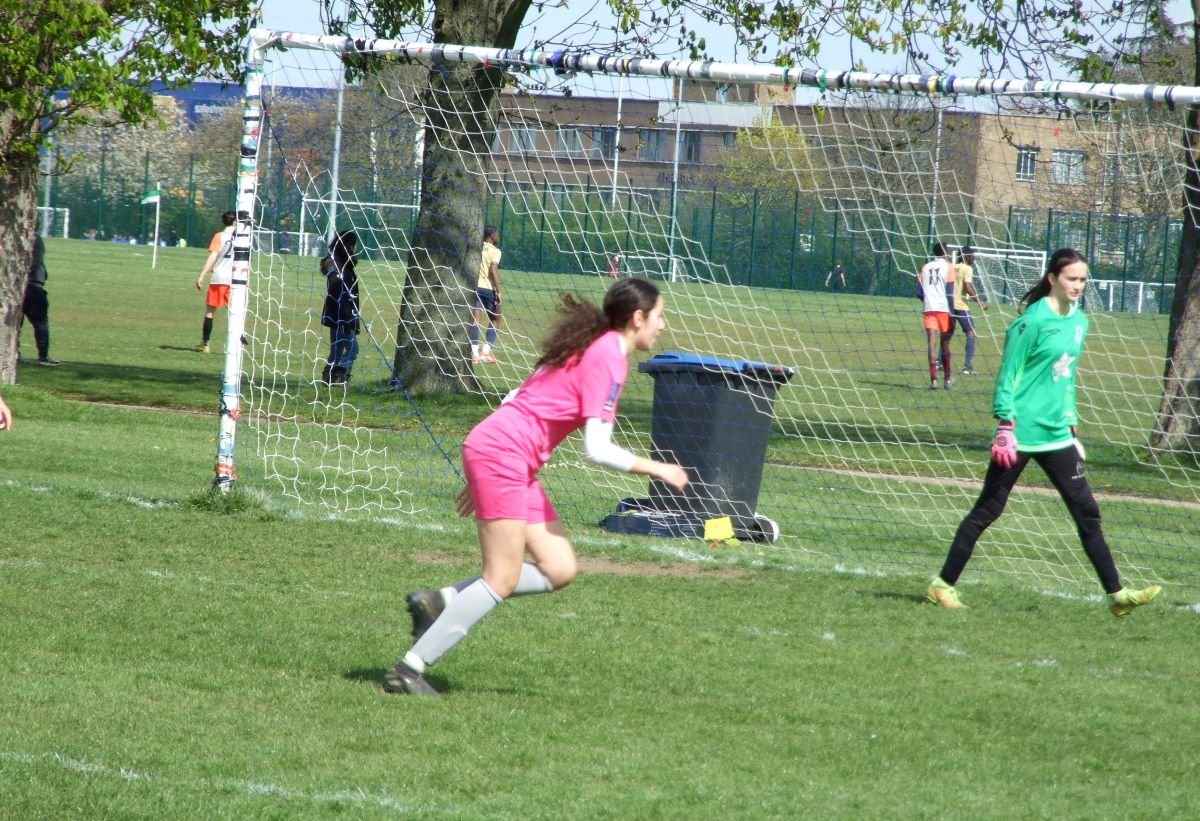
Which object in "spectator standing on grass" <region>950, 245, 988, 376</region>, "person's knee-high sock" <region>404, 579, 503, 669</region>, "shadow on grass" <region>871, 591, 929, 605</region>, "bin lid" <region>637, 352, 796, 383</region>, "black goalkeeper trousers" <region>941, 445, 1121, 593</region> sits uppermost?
"spectator standing on grass" <region>950, 245, 988, 376</region>

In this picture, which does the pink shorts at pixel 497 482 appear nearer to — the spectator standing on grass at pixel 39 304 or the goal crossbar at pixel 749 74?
the goal crossbar at pixel 749 74

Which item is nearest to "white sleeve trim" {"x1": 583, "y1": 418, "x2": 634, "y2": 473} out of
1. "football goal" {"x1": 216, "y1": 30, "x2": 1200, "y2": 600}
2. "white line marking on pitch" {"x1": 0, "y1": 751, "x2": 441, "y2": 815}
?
"white line marking on pitch" {"x1": 0, "y1": 751, "x2": 441, "y2": 815}

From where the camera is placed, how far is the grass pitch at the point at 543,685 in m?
4.75

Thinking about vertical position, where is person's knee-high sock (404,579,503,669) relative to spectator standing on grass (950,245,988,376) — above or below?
below

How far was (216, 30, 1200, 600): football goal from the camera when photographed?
9742 mm

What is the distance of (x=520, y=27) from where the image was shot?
17.4 meters

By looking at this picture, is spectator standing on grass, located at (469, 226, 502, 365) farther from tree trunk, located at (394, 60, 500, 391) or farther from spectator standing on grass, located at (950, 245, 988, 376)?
spectator standing on grass, located at (950, 245, 988, 376)

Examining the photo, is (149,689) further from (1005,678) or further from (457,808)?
(1005,678)

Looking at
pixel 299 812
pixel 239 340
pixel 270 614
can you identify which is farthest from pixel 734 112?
pixel 299 812

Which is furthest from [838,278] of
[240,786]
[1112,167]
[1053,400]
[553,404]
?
[240,786]

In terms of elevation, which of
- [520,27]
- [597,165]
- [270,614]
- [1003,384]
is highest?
[520,27]

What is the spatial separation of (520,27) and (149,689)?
1293 cm

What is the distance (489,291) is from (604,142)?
7640 millimetres

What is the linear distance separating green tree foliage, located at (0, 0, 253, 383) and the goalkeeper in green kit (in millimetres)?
8614
